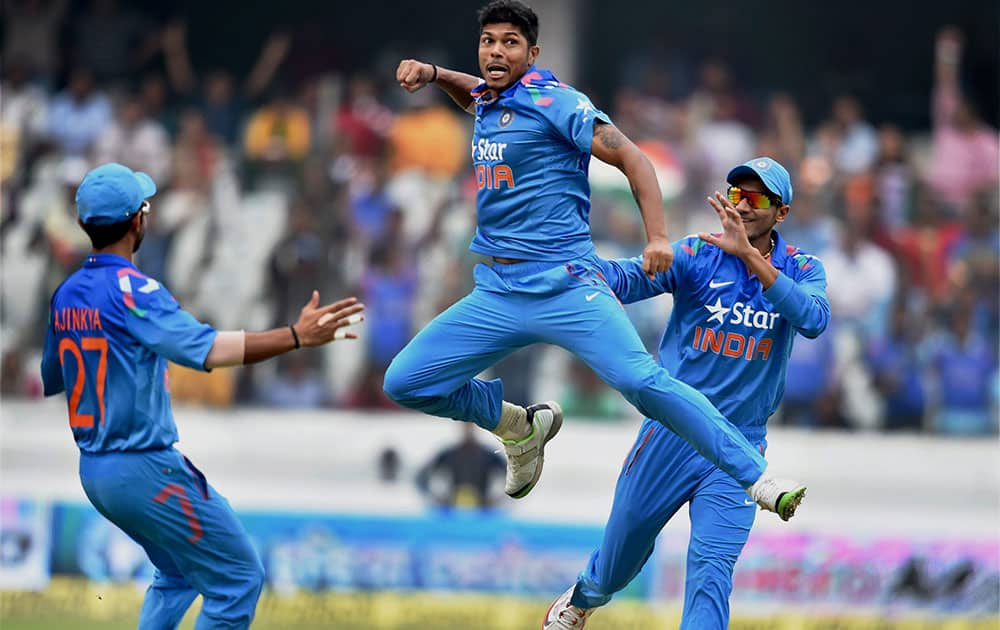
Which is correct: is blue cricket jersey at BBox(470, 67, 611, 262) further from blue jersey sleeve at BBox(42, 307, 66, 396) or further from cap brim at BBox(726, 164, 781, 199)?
blue jersey sleeve at BBox(42, 307, 66, 396)

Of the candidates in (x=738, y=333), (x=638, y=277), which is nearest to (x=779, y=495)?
(x=738, y=333)

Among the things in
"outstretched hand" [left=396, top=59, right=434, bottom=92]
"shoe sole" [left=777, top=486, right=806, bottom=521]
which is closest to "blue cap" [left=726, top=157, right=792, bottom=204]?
"shoe sole" [left=777, top=486, right=806, bottom=521]

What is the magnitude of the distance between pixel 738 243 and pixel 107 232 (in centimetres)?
280

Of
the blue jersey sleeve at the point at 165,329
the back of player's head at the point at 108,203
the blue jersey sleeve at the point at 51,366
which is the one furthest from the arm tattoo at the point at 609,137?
the blue jersey sleeve at the point at 51,366

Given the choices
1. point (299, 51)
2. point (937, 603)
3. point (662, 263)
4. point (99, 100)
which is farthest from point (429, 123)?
point (662, 263)

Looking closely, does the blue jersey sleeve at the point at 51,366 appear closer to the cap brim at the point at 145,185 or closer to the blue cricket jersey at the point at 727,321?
the cap brim at the point at 145,185

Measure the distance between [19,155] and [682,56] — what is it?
23.9ft

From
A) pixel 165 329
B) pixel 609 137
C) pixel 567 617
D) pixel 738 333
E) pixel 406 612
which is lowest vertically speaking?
pixel 406 612

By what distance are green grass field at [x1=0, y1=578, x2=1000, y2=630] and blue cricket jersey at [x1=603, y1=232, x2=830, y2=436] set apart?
6.01 meters

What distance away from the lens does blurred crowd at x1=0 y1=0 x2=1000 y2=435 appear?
1377cm

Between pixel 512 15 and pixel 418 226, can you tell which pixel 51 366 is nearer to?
pixel 512 15

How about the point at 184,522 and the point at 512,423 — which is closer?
the point at 184,522

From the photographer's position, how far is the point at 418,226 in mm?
14492

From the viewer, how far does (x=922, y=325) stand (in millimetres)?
13844
